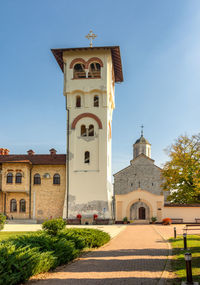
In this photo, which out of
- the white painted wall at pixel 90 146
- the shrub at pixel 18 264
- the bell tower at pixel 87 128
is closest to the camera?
the shrub at pixel 18 264

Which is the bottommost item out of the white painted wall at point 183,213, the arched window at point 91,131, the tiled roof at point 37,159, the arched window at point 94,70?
the white painted wall at point 183,213

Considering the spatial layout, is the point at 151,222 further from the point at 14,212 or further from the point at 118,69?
the point at 118,69

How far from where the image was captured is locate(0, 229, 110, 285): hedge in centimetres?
837

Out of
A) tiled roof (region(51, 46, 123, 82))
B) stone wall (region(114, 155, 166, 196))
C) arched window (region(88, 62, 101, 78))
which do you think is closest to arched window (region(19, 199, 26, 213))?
stone wall (region(114, 155, 166, 196))

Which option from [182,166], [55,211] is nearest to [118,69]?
[55,211]

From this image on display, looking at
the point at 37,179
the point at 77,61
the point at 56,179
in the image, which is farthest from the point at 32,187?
the point at 77,61

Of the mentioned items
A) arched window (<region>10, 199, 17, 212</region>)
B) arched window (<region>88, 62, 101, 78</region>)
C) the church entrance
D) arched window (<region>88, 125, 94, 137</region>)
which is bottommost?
the church entrance

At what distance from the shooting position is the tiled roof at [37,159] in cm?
4175

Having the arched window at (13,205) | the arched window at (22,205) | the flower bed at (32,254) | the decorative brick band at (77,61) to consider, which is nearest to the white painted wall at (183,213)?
the arched window at (22,205)

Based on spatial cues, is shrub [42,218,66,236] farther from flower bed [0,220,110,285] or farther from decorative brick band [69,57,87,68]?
decorative brick band [69,57,87,68]

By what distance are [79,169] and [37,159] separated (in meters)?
6.75

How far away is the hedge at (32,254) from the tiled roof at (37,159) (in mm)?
27132

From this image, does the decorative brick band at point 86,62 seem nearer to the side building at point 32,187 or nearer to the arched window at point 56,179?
the side building at point 32,187

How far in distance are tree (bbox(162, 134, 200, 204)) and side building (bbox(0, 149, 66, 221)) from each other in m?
24.6
